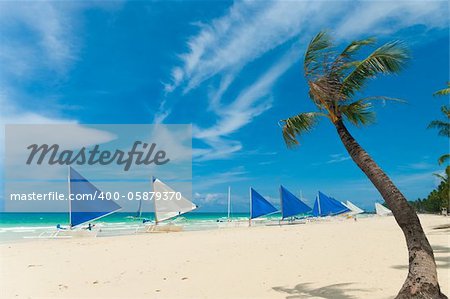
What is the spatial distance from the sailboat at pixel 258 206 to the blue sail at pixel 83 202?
59.2ft

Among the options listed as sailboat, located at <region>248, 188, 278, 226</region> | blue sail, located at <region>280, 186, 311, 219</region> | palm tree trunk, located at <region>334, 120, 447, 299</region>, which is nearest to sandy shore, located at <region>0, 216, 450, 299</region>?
palm tree trunk, located at <region>334, 120, 447, 299</region>

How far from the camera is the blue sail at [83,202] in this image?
23.3m

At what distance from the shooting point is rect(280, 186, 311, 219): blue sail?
41125 mm

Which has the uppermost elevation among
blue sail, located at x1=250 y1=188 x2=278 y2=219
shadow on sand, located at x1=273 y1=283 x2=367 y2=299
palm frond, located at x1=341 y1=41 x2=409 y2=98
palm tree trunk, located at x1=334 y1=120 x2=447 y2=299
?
palm frond, located at x1=341 y1=41 x2=409 y2=98

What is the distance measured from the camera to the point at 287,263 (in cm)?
1020

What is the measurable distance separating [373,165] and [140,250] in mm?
10477

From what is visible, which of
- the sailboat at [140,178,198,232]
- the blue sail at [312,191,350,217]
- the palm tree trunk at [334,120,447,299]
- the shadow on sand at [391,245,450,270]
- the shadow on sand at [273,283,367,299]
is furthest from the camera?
the blue sail at [312,191,350,217]

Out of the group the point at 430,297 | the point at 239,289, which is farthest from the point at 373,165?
the point at 239,289

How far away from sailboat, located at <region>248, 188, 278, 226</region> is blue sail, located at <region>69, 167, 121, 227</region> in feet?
59.2

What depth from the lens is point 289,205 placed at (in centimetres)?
4172

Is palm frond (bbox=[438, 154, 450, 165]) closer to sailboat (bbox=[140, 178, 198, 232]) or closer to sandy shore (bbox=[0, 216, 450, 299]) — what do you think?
sandy shore (bbox=[0, 216, 450, 299])

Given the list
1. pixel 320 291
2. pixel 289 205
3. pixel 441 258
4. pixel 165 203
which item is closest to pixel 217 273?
pixel 320 291

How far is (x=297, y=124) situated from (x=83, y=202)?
19.7 metres

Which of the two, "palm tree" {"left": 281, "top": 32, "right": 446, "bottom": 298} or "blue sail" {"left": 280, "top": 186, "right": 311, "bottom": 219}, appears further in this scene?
"blue sail" {"left": 280, "top": 186, "right": 311, "bottom": 219}
